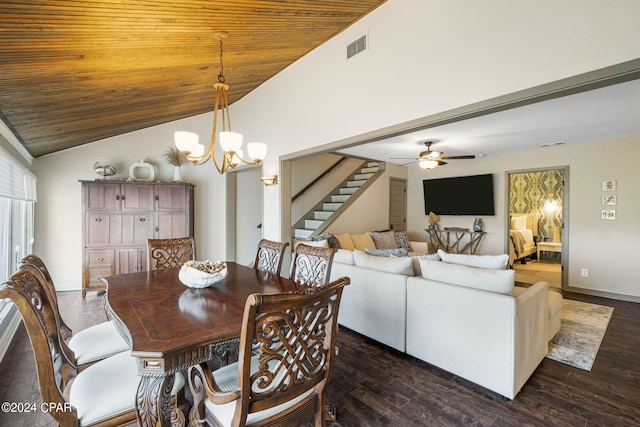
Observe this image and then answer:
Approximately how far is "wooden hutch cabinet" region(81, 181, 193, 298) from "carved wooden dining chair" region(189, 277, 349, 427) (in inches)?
165

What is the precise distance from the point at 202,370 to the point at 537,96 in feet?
9.17

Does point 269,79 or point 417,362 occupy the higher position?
point 269,79

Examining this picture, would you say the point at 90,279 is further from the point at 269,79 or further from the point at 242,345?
the point at 242,345

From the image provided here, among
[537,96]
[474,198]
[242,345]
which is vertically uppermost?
[537,96]

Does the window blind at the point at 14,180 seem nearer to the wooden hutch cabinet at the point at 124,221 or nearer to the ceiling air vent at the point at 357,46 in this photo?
the wooden hutch cabinet at the point at 124,221

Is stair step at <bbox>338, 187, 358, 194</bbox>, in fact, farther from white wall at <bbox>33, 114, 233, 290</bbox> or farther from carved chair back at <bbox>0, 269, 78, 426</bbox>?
carved chair back at <bbox>0, 269, 78, 426</bbox>

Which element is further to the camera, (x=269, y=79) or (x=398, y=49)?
(x=269, y=79)

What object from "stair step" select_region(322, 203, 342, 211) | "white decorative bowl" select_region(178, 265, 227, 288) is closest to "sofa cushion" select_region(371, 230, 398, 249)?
"stair step" select_region(322, 203, 342, 211)

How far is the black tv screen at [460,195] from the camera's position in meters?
6.51

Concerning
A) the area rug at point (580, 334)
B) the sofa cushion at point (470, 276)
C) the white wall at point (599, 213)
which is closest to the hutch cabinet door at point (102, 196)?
the sofa cushion at point (470, 276)

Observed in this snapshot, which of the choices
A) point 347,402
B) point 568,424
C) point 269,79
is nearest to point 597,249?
point 568,424

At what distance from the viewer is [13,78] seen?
2457 millimetres

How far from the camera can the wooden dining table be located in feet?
4.25

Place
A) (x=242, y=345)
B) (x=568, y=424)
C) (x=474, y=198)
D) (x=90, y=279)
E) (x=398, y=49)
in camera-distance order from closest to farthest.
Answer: (x=242, y=345) < (x=568, y=424) < (x=398, y=49) < (x=90, y=279) < (x=474, y=198)
